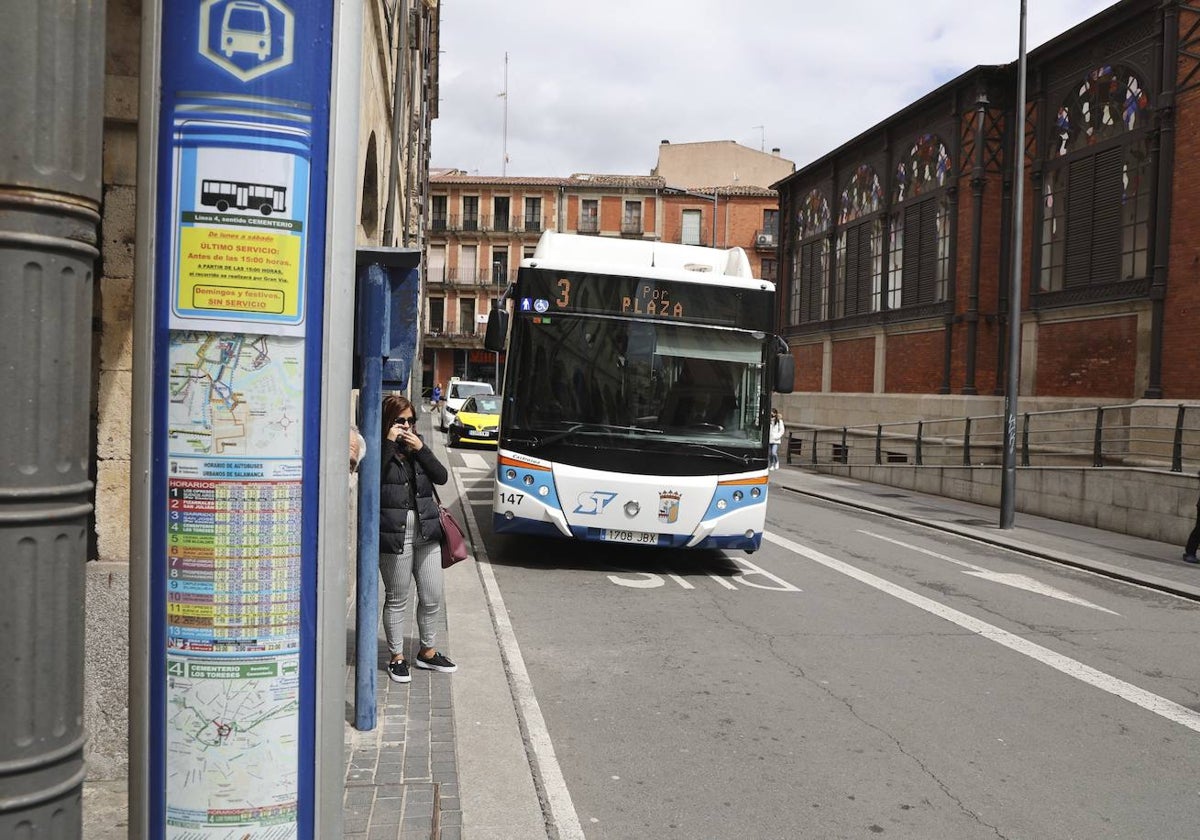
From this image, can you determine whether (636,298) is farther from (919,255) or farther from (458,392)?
(458,392)

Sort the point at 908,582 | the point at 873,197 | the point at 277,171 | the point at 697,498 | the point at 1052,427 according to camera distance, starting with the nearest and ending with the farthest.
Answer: the point at 277,171, the point at 697,498, the point at 908,582, the point at 1052,427, the point at 873,197

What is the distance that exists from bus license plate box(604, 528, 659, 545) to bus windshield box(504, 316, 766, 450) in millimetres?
866

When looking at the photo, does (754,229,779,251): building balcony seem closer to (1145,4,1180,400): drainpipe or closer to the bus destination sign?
(1145,4,1180,400): drainpipe

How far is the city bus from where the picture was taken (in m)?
10.0

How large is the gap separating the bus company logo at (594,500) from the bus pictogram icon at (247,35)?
7.50 meters

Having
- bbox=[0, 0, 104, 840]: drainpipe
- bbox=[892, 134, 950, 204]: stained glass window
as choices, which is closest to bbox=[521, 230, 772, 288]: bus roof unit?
bbox=[0, 0, 104, 840]: drainpipe

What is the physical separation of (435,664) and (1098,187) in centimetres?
2038

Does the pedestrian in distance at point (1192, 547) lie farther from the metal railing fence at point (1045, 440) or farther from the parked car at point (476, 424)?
the parked car at point (476, 424)

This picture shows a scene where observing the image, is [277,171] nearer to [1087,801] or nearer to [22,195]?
[22,195]

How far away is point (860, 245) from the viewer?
32.9 meters

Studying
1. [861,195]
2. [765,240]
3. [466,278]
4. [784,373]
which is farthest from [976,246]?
[466,278]

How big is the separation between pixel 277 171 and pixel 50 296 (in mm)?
910

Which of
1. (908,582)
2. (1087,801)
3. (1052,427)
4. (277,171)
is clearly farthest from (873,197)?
(277,171)

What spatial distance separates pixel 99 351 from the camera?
16.0 ft
